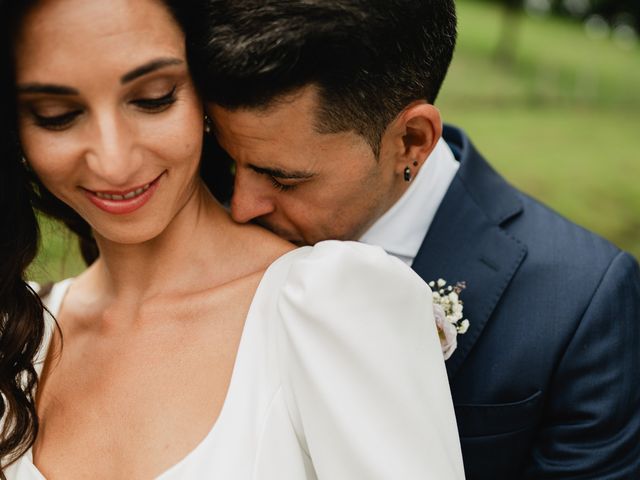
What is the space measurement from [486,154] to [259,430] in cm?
986

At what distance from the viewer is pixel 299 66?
2158 millimetres

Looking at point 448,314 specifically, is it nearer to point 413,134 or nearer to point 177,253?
point 413,134

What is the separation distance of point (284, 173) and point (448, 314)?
642mm

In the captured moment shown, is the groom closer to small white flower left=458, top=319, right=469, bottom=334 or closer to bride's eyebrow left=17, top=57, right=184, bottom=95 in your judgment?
small white flower left=458, top=319, right=469, bottom=334

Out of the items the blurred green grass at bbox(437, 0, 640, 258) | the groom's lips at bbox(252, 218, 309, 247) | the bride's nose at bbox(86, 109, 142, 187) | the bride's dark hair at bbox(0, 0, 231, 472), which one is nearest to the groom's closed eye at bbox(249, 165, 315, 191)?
the groom's lips at bbox(252, 218, 309, 247)

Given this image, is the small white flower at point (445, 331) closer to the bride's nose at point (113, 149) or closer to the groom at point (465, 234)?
the groom at point (465, 234)

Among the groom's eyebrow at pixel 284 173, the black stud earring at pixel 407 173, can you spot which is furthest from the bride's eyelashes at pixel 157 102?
the black stud earring at pixel 407 173

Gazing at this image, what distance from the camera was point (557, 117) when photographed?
13.9 metres

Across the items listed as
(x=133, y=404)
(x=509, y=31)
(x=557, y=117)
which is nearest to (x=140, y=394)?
(x=133, y=404)

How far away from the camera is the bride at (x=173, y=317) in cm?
185

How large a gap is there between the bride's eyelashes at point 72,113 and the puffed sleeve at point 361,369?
0.49 metres

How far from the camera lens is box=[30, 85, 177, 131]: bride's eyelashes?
6.20ft

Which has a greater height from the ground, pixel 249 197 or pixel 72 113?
pixel 72 113

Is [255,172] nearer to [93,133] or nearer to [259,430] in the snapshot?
[93,133]
